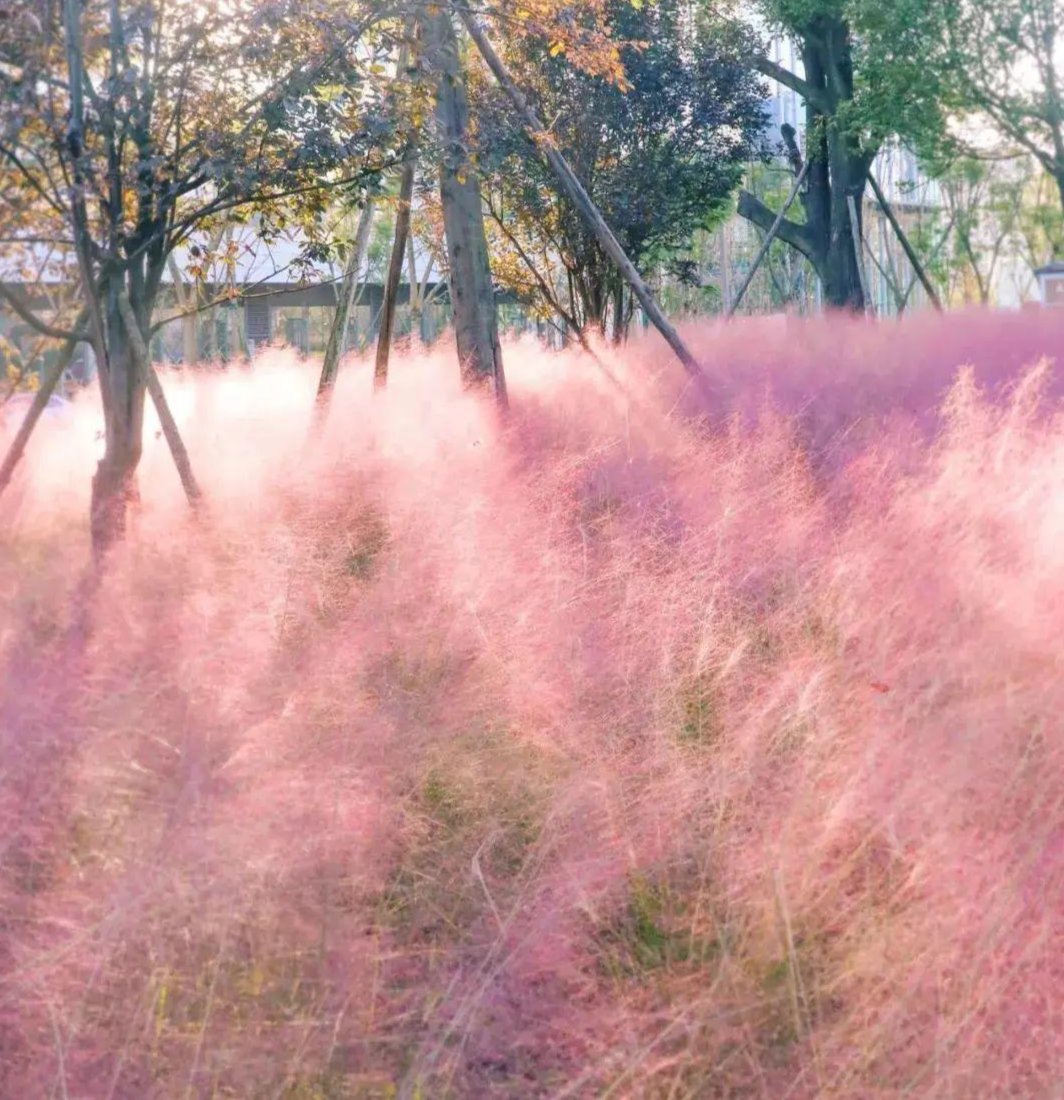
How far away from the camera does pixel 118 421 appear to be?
6.19 metres

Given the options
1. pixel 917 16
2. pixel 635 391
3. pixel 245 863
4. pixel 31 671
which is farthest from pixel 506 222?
pixel 245 863

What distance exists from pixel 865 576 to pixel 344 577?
1.83 meters

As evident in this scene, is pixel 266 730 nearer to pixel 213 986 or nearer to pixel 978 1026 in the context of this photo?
pixel 213 986

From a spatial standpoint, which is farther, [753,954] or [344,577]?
[344,577]

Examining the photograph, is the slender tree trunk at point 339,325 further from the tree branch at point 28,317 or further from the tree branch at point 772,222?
the tree branch at point 772,222

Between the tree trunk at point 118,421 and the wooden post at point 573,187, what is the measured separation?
2.74 metres

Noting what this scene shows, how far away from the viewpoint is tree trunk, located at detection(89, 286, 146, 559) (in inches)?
240

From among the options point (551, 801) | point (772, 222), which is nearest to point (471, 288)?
point (551, 801)

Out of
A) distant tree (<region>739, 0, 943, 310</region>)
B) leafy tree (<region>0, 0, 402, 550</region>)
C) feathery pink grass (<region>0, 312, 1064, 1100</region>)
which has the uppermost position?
distant tree (<region>739, 0, 943, 310</region>)

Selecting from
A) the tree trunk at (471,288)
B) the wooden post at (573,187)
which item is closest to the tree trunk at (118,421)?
the wooden post at (573,187)

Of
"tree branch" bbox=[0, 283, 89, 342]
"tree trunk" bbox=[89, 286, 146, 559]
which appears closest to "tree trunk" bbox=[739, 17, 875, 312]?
"tree trunk" bbox=[89, 286, 146, 559]

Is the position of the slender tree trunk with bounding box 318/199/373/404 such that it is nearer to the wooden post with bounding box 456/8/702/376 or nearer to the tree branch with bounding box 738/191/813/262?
the wooden post with bounding box 456/8/702/376

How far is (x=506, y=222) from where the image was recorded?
15.7m

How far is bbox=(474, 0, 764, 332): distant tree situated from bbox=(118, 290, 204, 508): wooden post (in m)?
7.88
